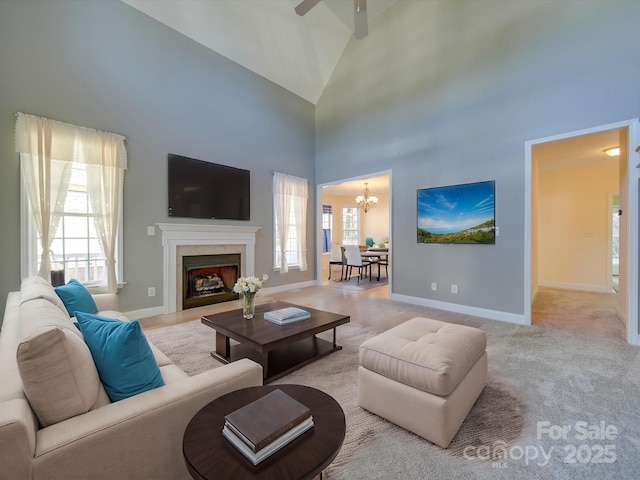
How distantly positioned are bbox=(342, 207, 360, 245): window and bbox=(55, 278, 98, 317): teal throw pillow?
8741 millimetres

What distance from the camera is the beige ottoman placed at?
1.51 metres

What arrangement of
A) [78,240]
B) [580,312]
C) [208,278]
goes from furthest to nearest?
[208,278]
[580,312]
[78,240]

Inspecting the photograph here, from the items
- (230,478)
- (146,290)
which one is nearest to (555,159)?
(230,478)

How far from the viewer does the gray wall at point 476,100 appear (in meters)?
3.12

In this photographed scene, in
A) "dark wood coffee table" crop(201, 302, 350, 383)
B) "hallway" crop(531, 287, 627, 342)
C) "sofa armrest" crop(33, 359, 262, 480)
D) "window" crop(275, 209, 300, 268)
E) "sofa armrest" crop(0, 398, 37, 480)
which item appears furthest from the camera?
"window" crop(275, 209, 300, 268)

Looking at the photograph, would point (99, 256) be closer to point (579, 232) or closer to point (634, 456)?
point (634, 456)

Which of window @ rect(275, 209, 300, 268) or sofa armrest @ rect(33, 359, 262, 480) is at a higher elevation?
window @ rect(275, 209, 300, 268)

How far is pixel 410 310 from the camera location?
4.23 m

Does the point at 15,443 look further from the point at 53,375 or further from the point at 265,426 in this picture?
the point at 265,426

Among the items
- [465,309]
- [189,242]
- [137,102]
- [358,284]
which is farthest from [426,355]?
[358,284]

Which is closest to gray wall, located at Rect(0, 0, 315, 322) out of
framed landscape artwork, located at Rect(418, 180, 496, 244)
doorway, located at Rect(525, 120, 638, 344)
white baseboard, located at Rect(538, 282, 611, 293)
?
framed landscape artwork, located at Rect(418, 180, 496, 244)

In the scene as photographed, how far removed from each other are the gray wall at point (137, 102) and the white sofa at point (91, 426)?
2926 millimetres

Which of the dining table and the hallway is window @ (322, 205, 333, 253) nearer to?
the dining table

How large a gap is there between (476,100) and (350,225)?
7075mm
